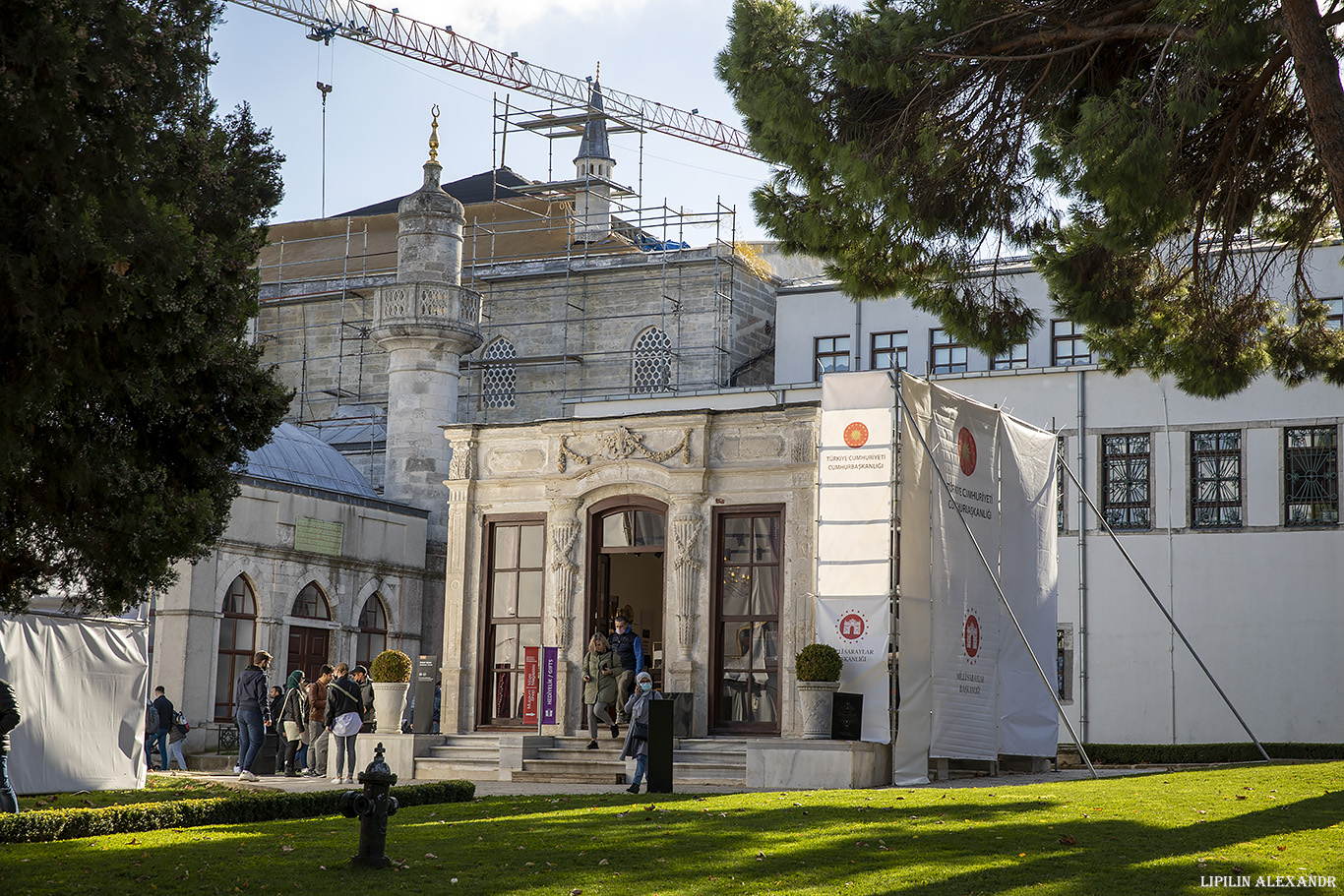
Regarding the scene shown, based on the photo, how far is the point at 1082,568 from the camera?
27094mm

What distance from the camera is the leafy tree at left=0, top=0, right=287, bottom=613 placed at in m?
7.19

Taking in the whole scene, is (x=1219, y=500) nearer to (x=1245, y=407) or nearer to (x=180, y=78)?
(x=1245, y=407)

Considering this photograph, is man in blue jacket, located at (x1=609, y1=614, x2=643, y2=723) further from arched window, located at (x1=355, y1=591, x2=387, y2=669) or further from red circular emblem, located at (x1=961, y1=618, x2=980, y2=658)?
arched window, located at (x1=355, y1=591, x2=387, y2=669)

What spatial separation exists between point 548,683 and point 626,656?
5.35ft

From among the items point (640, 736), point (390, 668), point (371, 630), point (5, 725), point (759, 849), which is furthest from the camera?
point (371, 630)

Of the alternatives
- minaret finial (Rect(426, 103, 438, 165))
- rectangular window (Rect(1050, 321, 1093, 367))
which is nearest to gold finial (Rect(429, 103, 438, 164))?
minaret finial (Rect(426, 103, 438, 165))

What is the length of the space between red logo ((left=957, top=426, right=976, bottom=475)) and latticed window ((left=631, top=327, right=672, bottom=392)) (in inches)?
797

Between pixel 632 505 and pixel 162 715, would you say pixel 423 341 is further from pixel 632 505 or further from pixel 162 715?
pixel 632 505

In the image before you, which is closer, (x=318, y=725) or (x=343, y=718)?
(x=343, y=718)

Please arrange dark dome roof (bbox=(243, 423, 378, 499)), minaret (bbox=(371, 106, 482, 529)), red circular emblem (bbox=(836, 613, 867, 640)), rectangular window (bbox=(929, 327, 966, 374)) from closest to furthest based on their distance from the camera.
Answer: red circular emblem (bbox=(836, 613, 867, 640))
dark dome roof (bbox=(243, 423, 378, 499))
minaret (bbox=(371, 106, 482, 529))
rectangular window (bbox=(929, 327, 966, 374))

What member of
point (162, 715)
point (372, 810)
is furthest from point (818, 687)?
point (162, 715)

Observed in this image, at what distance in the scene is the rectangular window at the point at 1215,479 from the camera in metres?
26.4

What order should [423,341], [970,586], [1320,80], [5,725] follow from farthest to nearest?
1. [423,341]
2. [970,586]
3. [5,725]
4. [1320,80]

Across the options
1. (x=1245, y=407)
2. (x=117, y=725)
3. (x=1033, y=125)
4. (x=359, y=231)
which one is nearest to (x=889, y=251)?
(x=1033, y=125)
